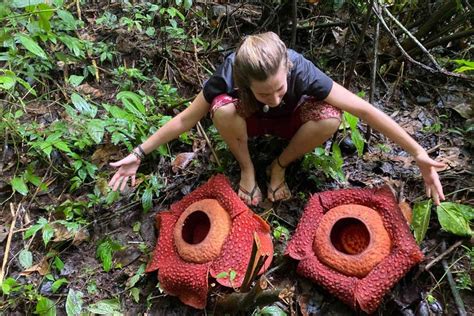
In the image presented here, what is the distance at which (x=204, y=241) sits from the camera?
7.13 feet

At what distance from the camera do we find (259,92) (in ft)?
6.59

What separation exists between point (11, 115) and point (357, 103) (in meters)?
2.04

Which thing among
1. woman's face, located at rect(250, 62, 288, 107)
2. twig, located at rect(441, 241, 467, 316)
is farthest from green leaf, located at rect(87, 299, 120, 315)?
twig, located at rect(441, 241, 467, 316)

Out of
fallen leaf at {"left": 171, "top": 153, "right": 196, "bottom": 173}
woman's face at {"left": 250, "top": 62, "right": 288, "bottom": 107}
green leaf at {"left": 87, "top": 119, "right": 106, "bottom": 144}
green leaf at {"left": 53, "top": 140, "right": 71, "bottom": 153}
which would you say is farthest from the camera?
fallen leaf at {"left": 171, "top": 153, "right": 196, "bottom": 173}

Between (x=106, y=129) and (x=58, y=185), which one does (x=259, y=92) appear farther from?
(x=58, y=185)

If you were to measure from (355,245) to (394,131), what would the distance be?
0.60m

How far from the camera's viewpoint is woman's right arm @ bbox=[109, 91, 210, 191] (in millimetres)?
2365

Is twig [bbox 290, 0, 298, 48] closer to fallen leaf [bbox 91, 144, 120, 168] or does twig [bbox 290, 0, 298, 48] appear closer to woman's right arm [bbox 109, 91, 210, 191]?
woman's right arm [bbox 109, 91, 210, 191]

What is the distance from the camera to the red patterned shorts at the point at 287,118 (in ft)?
7.48

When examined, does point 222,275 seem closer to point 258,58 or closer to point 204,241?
point 204,241

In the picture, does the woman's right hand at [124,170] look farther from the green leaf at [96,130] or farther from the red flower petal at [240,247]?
the red flower petal at [240,247]

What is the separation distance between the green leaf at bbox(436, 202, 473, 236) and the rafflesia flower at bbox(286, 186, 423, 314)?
25 cm

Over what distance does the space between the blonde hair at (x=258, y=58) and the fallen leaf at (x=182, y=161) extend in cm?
89

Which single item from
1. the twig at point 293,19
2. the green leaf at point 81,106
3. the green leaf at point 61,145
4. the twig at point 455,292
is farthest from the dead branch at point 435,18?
the green leaf at point 61,145
